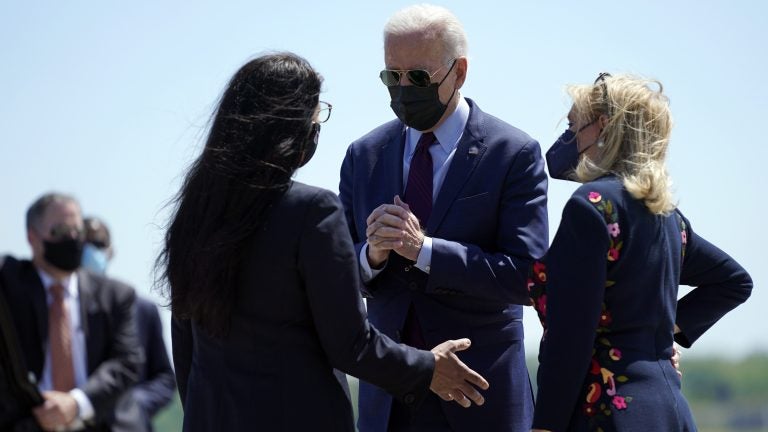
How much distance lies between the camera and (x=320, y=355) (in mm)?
4410

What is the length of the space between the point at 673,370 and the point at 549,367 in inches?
19.2

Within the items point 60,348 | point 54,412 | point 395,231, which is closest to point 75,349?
point 60,348

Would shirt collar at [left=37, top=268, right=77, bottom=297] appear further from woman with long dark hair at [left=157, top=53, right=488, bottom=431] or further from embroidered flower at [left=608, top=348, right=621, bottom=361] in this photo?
embroidered flower at [left=608, top=348, right=621, bottom=361]

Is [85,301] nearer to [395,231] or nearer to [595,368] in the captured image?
[395,231]

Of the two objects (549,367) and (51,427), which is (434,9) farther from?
(51,427)

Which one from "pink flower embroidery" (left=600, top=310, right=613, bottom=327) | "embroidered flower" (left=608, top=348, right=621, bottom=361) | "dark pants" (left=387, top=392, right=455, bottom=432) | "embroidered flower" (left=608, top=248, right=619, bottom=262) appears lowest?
"dark pants" (left=387, top=392, right=455, bottom=432)

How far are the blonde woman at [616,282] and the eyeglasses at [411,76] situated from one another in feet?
3.44

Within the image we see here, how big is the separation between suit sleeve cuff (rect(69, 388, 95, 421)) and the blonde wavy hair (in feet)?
8.10

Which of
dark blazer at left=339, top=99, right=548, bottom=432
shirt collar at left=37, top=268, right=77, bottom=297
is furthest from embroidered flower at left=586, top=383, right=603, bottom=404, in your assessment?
shirt collar at left=37, top=268, right=77, bottom=297

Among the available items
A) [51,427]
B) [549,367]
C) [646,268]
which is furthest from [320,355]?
[51,427]

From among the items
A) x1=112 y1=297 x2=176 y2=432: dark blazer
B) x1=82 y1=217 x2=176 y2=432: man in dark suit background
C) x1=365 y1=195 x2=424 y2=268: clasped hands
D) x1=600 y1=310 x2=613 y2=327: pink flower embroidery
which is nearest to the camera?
x1=600 y1=310 x2=613 y2=327: pink flower embroidery

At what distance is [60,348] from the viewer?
5.96 metres

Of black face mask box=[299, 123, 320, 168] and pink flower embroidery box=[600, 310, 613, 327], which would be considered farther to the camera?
pink flower embroidery box=[600, 310, 613, 327]

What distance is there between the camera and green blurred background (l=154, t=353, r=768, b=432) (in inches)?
4943
